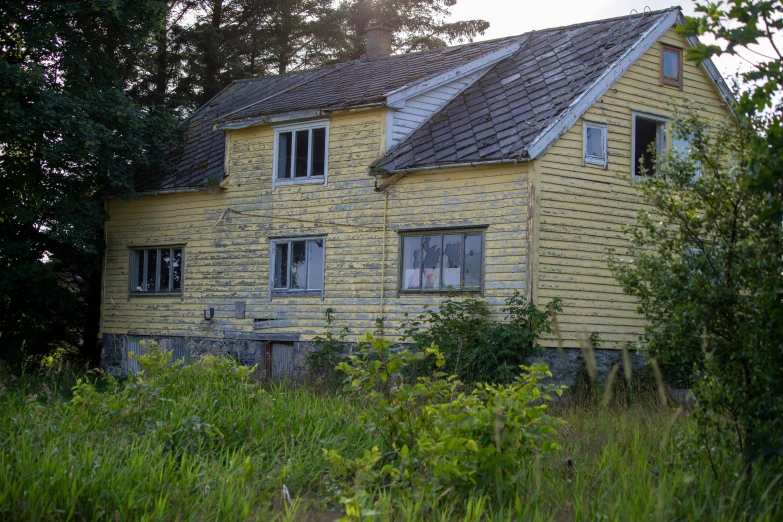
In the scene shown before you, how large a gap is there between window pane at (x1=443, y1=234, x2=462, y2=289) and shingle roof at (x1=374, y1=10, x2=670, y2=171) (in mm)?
1493

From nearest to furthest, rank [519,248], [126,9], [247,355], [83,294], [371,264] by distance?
[519,248] → [371,264] → [247,355] → [126,9] → [83,294]

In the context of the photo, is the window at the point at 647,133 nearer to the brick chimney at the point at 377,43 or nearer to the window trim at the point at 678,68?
the window trim at the point at 678,68

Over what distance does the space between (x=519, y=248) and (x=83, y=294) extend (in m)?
14.0

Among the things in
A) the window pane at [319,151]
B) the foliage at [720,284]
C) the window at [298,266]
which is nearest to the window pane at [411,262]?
the window at [298,266]

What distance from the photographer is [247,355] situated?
63.4ft

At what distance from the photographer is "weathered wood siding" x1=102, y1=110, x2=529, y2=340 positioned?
16.0 meters

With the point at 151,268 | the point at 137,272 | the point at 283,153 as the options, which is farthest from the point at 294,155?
the point at 137,272

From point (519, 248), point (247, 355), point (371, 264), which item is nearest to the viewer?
point (519, 248)

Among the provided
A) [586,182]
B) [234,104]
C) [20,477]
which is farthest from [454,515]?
[234,104]

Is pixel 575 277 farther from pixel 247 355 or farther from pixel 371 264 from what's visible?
pixel 247 355

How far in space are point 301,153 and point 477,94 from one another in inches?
159

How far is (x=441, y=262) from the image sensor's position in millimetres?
16594

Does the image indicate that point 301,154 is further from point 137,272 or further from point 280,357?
point 137,272

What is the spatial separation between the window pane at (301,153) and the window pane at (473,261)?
459 centimetres
